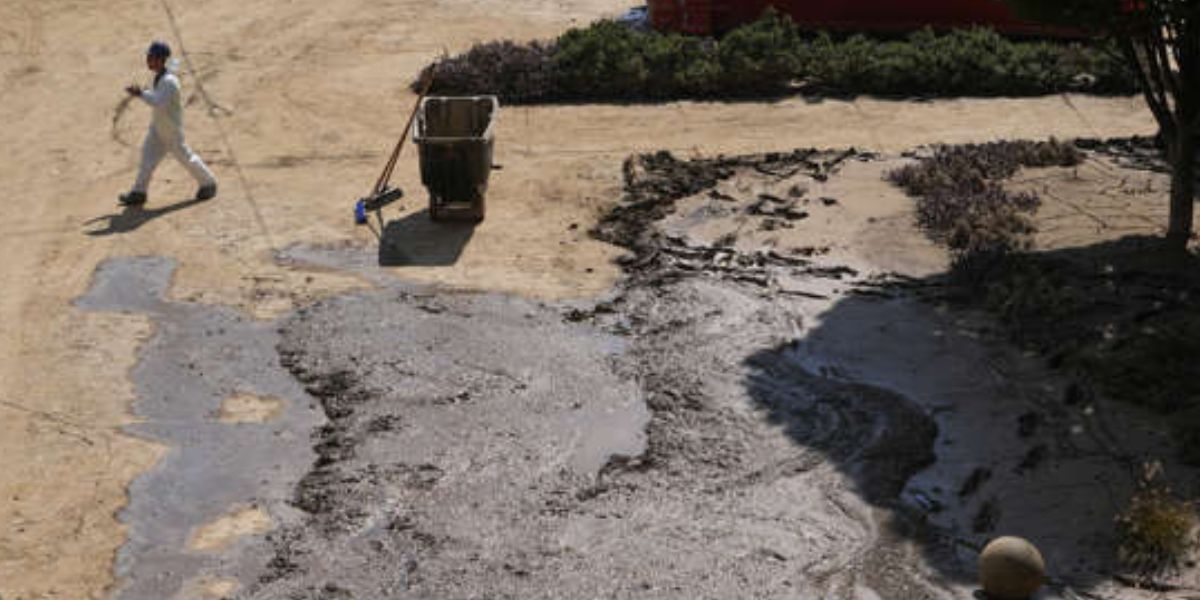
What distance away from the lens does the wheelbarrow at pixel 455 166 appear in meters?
17.9

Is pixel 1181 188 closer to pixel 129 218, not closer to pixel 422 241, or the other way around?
pixel 422 241

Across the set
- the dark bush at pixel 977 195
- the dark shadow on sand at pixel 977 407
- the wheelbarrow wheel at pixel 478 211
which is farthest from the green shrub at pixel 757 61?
the dark shadow on sand at pixel 977 407

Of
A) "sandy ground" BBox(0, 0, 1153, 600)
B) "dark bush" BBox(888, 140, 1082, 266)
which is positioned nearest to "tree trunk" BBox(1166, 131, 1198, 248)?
"dark bush" BBox(888, 140, 1082, 266)

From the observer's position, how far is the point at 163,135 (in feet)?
62.0

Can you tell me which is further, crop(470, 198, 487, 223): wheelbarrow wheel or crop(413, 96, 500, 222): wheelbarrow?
crop(470, 198, 487, 223): wheelbarrow wheel

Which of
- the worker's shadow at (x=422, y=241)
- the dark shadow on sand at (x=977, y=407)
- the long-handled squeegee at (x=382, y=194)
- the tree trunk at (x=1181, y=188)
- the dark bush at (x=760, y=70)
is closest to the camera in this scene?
the dark shadow on sand at (x=977, y=407)

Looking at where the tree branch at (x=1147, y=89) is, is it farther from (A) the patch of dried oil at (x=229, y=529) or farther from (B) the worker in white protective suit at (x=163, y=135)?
(B) the worker in white protective suit at (x=163, y=135)

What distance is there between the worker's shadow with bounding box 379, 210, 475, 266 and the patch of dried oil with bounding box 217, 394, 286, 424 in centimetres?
311

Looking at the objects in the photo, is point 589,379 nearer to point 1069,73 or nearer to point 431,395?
point 431,395

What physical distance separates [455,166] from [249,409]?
4425 mm

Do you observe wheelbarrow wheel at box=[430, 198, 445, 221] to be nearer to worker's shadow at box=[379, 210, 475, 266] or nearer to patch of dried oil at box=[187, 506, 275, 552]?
worker's shadow at box=[379, 210, 475, 266]

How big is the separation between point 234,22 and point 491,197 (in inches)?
319

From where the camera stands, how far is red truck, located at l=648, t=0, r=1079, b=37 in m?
24.3

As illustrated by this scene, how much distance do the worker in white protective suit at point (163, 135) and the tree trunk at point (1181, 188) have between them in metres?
9.98
